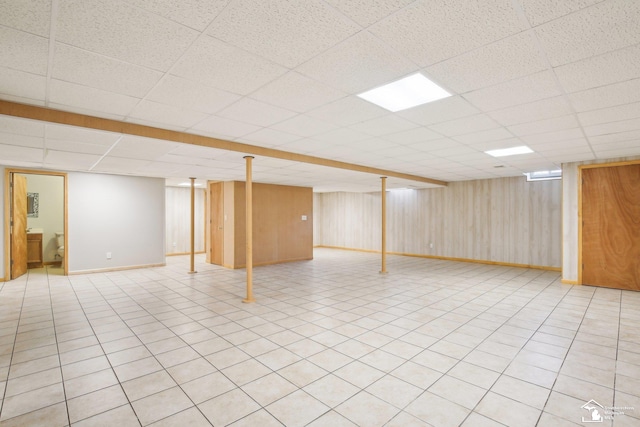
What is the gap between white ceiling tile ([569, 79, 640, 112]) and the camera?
2703 millimetres

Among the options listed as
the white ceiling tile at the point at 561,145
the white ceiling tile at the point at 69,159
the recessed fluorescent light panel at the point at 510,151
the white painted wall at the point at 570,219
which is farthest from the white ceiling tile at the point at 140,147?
the white painted wall at the point at 570,219

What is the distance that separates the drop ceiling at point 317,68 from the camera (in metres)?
1.72

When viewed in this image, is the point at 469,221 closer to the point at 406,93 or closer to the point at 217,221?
the point at 217,221

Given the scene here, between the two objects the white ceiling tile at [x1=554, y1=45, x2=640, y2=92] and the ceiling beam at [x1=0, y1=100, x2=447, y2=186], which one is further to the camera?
the ceiling beam at [x1=0, y1=100, x2=447, y2=186]

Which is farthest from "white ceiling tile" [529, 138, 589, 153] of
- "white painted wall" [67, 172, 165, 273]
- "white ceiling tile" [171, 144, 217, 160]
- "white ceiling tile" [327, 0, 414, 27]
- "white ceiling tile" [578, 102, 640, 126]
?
"white painted wall" [67, 172, 165, 273]

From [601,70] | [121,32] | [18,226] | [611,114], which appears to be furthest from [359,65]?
[18,226]

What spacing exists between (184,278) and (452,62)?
22.5 ft

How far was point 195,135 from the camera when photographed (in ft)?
13.9

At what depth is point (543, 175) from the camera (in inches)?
327

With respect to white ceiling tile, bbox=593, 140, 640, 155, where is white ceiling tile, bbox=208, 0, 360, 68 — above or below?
above

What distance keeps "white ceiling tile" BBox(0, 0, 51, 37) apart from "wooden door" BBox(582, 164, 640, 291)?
848cm

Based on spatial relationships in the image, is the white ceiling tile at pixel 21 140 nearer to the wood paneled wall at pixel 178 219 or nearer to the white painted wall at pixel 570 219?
the wood paneled wall at pixel 178 219

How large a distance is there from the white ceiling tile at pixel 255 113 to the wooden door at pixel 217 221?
5.94 metres

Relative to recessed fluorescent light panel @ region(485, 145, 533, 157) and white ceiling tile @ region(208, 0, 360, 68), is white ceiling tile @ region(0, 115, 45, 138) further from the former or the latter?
recessed fluorescent light panel @ region(485, 145, 533, 157)
